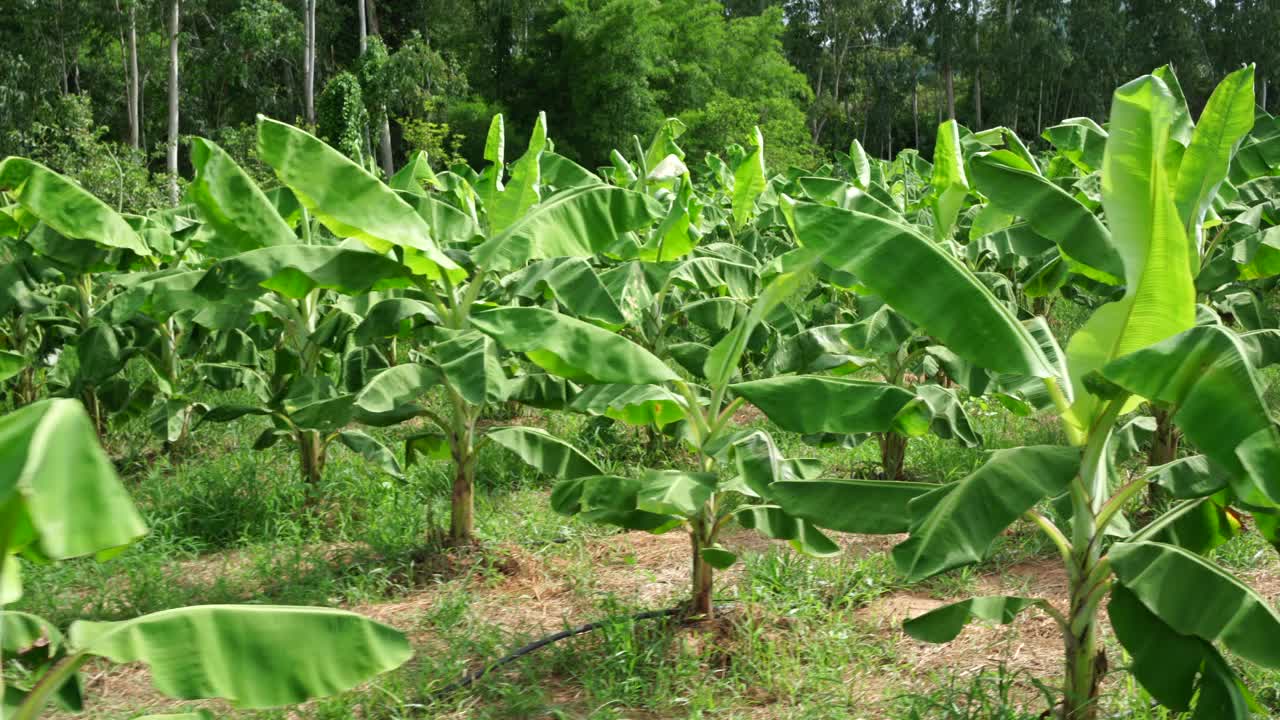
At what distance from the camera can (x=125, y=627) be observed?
82.0 inches

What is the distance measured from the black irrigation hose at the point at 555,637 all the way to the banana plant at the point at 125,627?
1.49 m

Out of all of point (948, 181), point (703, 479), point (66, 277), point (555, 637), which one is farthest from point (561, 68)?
point (703, 479)

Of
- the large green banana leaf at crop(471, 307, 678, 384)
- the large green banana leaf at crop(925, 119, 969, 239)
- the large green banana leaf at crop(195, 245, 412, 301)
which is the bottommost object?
the large green banana leaf at crop(471, 307, 678, 384)

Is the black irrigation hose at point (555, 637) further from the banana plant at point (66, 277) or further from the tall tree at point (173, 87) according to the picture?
the tall tree at point (173, 87)

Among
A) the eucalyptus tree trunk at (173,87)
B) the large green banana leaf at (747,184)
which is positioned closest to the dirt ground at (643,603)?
the large green banana leaf at (747,184)

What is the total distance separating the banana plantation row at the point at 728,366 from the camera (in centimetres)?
221

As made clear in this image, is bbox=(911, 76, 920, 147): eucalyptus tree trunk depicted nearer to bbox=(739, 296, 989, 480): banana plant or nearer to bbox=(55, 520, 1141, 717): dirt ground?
bbox=(739, 296, 989, 480): banana plant

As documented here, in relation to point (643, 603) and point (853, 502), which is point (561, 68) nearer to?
point (643, 603)

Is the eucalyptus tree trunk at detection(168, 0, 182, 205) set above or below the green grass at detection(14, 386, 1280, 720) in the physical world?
above

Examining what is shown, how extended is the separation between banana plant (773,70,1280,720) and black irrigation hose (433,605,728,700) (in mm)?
1082

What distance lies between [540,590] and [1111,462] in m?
2.56

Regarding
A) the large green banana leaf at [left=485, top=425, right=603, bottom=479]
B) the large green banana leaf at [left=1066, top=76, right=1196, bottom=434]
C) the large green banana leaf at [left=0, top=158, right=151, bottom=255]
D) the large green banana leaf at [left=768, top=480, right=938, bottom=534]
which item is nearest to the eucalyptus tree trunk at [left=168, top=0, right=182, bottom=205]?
the large green banana leaf at [left=0, top=158, right=151, bottom=255]

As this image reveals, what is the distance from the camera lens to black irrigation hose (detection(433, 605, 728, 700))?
3.70m

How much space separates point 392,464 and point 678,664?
1853mm
